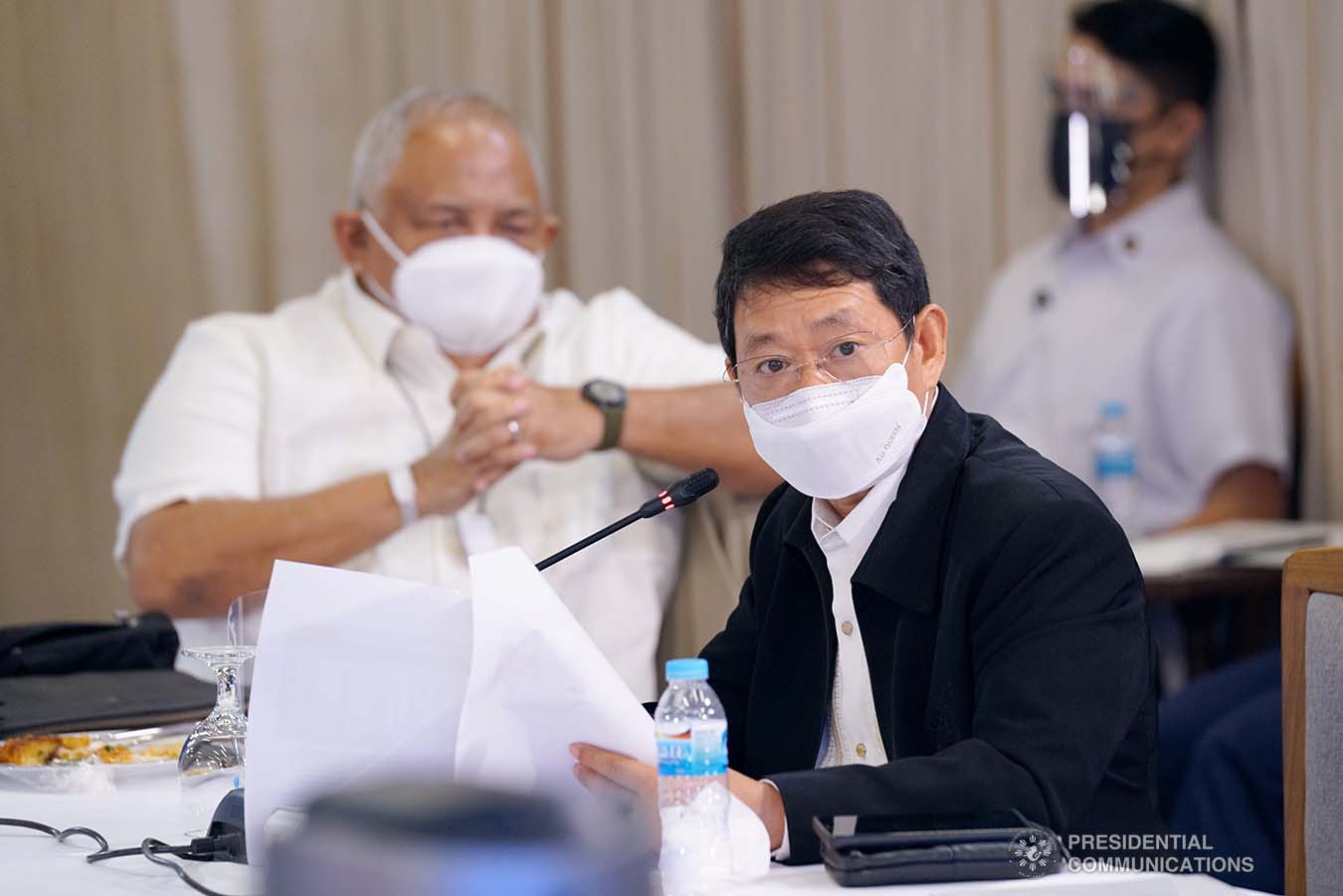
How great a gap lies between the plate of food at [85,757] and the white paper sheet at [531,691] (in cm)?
62

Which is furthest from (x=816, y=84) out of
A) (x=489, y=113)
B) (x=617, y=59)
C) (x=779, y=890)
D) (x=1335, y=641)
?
(x=779, y=890)

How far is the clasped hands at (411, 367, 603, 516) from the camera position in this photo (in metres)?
2.39

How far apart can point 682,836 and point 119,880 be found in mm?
446

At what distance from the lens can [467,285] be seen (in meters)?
2.58

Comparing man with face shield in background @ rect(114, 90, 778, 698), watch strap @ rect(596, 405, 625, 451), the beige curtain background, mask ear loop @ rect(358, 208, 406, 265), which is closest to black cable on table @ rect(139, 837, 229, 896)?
man with face shield in background @ rect(114, 90, 778, 698)

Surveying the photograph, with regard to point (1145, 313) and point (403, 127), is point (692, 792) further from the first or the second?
point (1145, 313)

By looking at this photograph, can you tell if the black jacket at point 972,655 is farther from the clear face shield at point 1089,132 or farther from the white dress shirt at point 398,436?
the clear face shield at point 1089,132

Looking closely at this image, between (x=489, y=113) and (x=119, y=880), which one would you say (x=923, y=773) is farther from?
(x=489, y=113)

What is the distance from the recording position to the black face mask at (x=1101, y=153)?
10.4 feet

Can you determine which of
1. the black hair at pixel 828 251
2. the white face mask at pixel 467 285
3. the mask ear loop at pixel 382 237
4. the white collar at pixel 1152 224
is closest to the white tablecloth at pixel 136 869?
the black hair at pixel 828 251

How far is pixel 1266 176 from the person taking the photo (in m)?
3.02

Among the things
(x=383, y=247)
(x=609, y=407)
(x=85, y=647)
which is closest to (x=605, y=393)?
(x=609, y=407)

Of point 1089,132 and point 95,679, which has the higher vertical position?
point 1089,132

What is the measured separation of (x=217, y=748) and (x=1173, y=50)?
8.15 feet
